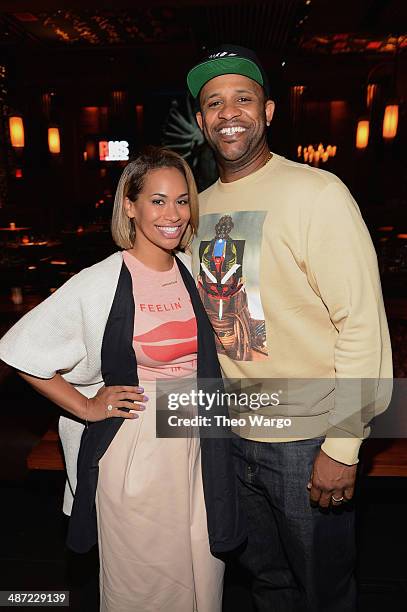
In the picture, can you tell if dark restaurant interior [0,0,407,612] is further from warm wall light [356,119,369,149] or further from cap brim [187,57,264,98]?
cap brim [187,57,264,98]

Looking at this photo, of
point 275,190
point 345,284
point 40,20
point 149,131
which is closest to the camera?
point 345,284

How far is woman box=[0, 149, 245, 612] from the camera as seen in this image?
1730mm

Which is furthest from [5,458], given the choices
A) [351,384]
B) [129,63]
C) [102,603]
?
[129,63]

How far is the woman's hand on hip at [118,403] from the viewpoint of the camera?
175 cm

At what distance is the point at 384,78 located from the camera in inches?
498

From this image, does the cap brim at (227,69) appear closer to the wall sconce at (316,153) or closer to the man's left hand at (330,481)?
the man's left hand at (330,481)

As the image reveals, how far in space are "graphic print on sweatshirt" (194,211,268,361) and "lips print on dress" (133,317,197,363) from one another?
0.12m

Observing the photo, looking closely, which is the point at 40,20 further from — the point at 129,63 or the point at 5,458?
the point at 5,458

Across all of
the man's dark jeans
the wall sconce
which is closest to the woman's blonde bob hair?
the man's dark jeans

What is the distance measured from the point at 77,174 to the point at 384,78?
8778mm

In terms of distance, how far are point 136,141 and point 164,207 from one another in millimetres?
13484

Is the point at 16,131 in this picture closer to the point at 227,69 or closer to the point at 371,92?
the point at 371,92

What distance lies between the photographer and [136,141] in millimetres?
14484

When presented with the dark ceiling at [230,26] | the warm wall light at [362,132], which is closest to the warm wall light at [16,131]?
the dark ceiling at [230,26]
